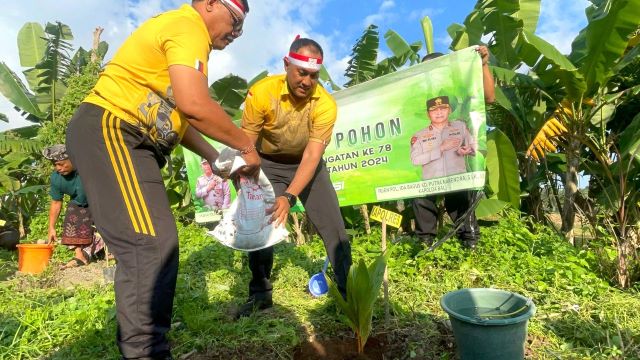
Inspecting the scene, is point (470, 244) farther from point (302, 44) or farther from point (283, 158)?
point (302, 44)

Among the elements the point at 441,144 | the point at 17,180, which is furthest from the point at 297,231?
the point at 17,180

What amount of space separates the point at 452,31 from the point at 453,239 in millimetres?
4114

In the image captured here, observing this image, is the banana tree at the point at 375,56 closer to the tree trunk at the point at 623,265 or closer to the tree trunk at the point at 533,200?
the tree trunk at the point at 533,200

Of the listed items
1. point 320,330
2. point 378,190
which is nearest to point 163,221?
point 320,330

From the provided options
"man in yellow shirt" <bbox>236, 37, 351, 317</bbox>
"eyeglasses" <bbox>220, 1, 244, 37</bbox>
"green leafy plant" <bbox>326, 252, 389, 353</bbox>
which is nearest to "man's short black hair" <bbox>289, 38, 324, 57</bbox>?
"man in yellow shirt" <bbox>236, 37, 351, 317</bbox>

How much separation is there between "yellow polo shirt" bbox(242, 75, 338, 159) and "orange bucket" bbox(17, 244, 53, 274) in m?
4.09

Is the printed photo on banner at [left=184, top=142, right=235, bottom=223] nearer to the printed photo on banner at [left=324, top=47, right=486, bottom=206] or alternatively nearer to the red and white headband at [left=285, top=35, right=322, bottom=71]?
the printed photo on banner at [left=324, top=47, right=486, bottom=206]

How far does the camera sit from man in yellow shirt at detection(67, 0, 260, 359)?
1.66 m

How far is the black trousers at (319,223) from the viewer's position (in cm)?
285

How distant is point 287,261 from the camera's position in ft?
15.5

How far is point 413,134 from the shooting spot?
4.69m

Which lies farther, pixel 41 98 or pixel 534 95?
pixel 41 98

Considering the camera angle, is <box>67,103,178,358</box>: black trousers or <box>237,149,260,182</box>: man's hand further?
<box>237,149,260,182</box>: man's hand

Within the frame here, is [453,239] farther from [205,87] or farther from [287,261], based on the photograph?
[205,87]
